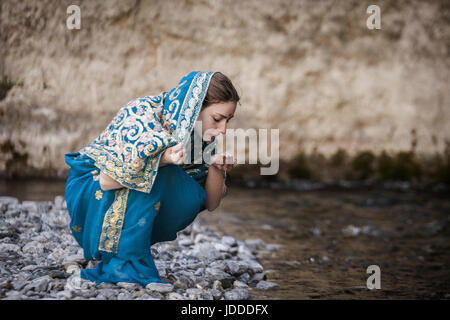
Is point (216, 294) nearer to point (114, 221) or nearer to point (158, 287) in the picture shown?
point (158, 287)

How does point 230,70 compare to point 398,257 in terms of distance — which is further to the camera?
point 230,70

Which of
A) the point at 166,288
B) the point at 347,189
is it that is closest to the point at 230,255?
the point at 166,288

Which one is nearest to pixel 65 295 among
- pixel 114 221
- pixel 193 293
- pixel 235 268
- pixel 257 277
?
pixel 114 221

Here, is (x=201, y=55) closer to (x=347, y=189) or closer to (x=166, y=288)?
(x=347, y=189)

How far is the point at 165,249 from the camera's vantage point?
3365mm

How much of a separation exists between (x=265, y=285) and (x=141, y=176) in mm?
1137

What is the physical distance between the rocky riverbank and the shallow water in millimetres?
187

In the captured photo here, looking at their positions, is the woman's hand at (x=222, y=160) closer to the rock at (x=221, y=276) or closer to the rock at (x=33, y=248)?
the rock at (x=221, y=276)

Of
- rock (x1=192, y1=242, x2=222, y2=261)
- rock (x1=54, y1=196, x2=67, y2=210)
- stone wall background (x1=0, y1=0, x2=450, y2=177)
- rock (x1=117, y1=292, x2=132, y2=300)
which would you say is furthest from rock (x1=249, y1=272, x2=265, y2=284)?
stone wall background (x1=0, y1=0, x2=450, y2=177)

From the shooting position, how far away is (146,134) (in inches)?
88.4

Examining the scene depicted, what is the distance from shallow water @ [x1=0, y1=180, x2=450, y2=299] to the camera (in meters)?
3.14

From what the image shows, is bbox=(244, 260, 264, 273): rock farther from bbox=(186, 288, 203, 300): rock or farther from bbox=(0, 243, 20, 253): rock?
bbox=(0, 243, 20, 253): rock
